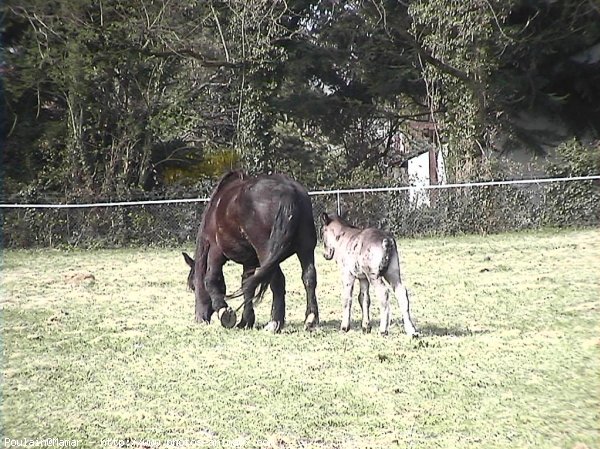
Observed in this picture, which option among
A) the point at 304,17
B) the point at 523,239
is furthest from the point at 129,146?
the point at 523,239

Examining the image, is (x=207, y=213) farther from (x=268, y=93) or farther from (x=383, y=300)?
(x=268, y=93)

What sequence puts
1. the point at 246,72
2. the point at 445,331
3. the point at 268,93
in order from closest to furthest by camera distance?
the point at 445,331, the point at 246,72, the point at 268,93

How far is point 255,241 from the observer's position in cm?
822

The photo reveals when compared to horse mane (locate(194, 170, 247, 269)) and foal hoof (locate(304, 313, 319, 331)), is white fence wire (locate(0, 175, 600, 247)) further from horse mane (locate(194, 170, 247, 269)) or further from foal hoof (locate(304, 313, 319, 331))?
foal hoof (locate(304, 313, 319, 331))

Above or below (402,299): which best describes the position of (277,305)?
below

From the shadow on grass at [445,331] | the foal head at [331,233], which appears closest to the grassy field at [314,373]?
the shadow on grass at [445,331]

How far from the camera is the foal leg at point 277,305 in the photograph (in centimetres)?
824

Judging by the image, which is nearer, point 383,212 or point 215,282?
point 215,282

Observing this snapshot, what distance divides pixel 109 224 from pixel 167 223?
4.92 ft

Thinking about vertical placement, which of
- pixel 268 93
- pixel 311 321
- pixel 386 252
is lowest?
pixel 311 321

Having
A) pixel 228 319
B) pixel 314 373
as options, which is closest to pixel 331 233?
pixel 228 319

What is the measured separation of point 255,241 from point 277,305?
673mm

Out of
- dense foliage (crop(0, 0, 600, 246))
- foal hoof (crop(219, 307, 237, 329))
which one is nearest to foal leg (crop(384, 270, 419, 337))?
foal hoof (crop(219, 307, 237, 329))

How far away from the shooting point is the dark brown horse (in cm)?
799
